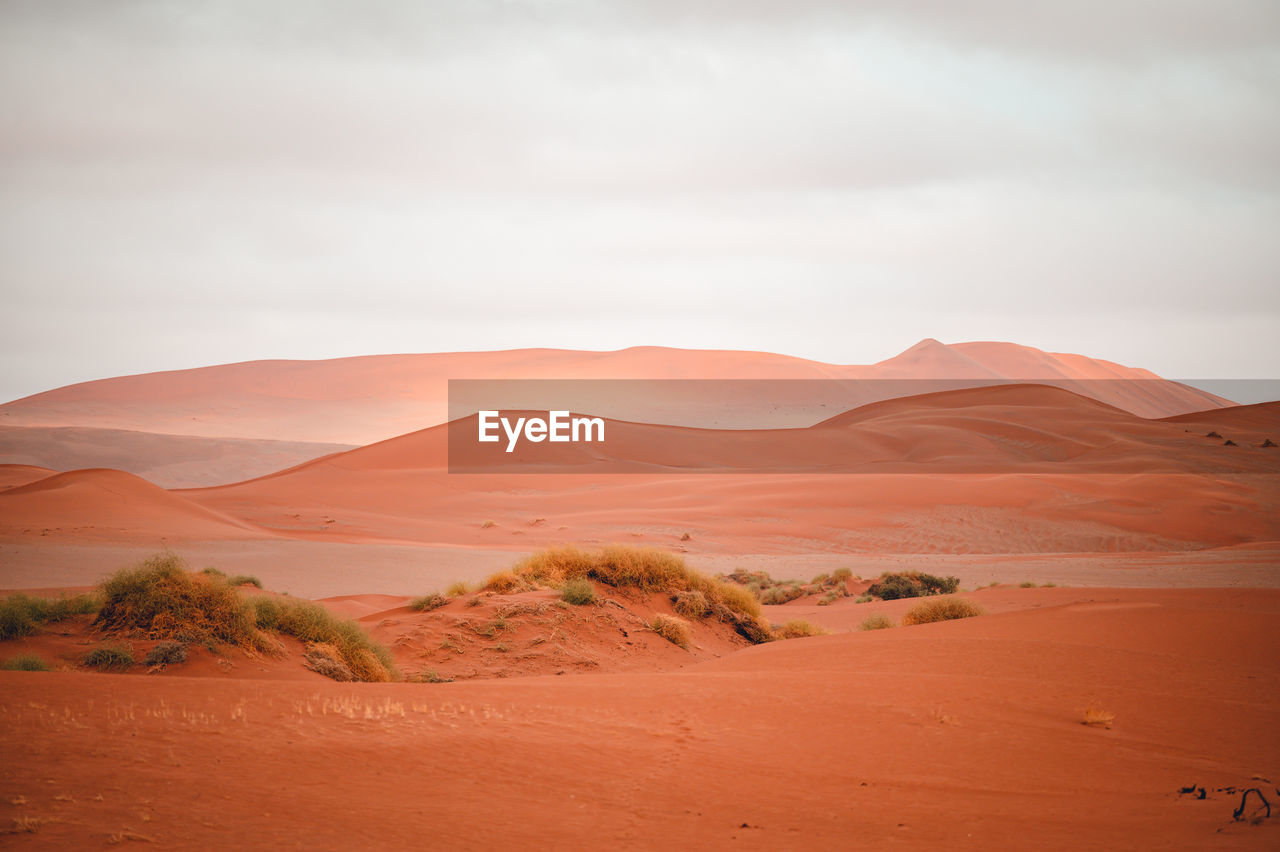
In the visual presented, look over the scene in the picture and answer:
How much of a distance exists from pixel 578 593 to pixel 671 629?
161 centimetres

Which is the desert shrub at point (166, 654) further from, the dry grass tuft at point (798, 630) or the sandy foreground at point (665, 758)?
the dry grass tuft at point (798, 630)

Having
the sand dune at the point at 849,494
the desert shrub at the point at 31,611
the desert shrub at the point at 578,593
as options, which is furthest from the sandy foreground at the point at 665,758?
the sand dune at the point at 849,494

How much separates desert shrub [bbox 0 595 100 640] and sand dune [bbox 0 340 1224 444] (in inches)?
4000

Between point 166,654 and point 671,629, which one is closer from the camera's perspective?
point 166,654

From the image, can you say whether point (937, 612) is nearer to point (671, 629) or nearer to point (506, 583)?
point (671, 629)

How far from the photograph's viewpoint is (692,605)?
1623 cm

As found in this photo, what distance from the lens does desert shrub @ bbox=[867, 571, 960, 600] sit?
21734 mm

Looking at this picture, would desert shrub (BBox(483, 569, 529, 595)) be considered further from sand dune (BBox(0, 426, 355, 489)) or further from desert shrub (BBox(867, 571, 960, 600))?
sand dune (BBox(0, 426, 355, 489))

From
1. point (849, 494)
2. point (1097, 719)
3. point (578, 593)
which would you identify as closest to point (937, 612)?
point (578, 593)

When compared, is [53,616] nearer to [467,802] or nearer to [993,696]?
[467,802]

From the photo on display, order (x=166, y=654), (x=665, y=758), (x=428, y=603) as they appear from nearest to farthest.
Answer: (x=665, y=758)
(x=166, y=654)
(x=428, y=603)

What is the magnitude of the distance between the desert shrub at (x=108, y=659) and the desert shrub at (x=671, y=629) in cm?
774

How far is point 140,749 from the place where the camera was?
6086mm

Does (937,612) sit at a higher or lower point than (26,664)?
lower
